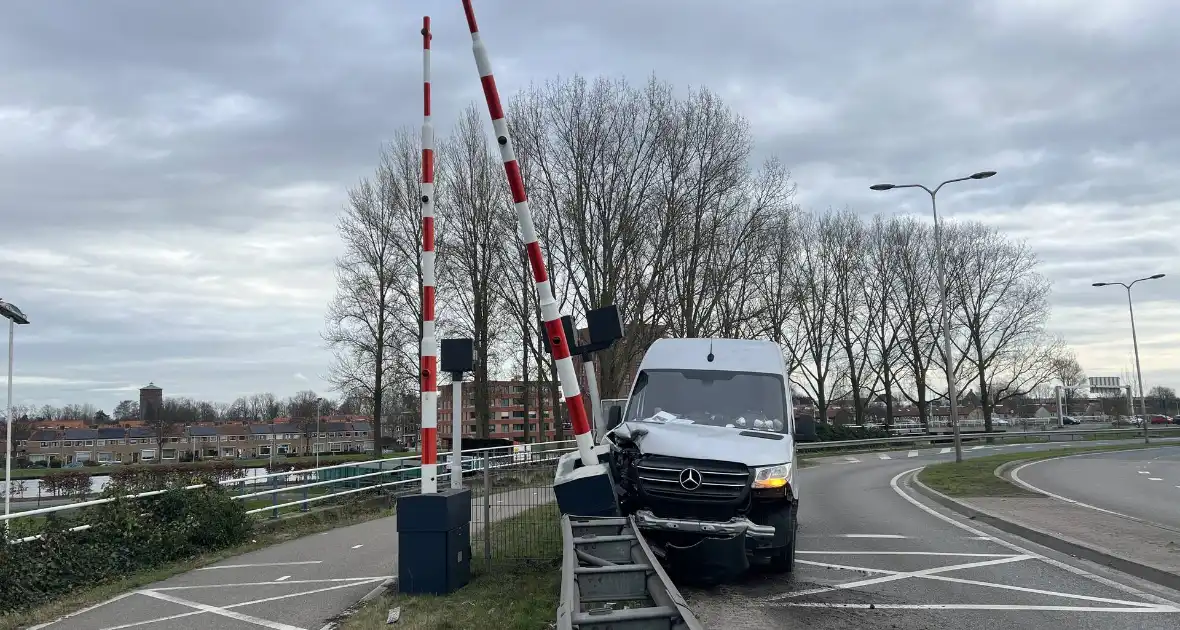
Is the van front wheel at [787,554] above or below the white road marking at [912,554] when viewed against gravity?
above

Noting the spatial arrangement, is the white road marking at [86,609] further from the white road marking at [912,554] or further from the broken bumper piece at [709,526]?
the white road marking at [912,554]

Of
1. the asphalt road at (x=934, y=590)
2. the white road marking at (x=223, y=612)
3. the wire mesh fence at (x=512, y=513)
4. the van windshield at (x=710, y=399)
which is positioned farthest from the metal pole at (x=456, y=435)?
the asphalt road at (x=934, y=590)

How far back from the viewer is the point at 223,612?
813cm

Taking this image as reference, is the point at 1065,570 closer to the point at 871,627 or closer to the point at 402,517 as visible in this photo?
the point at 871,627

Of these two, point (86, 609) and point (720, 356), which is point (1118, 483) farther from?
point (86, 609)

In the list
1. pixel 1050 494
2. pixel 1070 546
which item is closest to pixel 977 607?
pixel 1070 546

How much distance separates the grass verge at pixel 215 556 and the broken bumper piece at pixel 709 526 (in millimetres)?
6024

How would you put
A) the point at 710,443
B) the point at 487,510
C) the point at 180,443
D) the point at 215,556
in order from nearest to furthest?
the point at 710,443
the point at 487,510
the point at 215,556
the point at 180,443

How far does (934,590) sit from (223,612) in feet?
23.0

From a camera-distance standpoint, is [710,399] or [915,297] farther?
[915,297]

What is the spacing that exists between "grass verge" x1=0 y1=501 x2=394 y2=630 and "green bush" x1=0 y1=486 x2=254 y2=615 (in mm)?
216

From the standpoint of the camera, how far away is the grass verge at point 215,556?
8.38 meters

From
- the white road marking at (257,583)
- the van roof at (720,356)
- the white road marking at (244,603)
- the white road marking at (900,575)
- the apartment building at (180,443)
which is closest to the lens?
the white road marking at (244,603)

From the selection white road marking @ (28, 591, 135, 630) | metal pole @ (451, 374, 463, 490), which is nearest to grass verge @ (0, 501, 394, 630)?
white road marking @ (28, 591, 135, 630)
